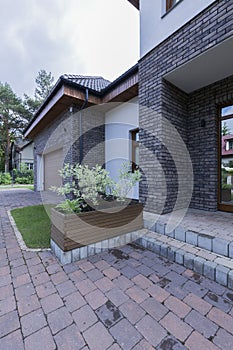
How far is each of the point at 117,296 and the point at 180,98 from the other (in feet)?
13.1

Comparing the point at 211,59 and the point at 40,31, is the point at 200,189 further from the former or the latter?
the point at 40,31

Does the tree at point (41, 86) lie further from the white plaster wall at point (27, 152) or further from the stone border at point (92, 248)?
the stone border at point (92, 248)

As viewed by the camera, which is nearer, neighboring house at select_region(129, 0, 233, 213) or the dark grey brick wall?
neighboring house at select_region(129, 0, 233, 213)

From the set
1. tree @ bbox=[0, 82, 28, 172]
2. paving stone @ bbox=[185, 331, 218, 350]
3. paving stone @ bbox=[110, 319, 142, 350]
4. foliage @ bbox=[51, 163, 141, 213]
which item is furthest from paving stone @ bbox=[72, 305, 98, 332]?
tree @ bbox=[0, 82, 28, 172]

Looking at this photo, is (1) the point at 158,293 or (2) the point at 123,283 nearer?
(1) the point at 158,293

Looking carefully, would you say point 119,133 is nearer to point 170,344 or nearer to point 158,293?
point 158,293

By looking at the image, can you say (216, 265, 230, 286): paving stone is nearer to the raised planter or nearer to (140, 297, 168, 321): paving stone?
(140, 297, 168, 321): paving stone

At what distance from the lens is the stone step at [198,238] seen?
2037mm

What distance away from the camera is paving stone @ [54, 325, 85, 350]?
1128 mm

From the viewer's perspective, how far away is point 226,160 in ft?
11.8

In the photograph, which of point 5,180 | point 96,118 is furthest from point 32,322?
point 5,180

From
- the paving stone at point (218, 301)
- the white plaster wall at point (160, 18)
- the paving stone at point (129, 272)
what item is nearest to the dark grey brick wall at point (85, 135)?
the white plaster wall at point (160, 18)

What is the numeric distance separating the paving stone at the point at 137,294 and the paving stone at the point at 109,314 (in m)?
0.21

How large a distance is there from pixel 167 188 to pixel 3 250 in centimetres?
306
